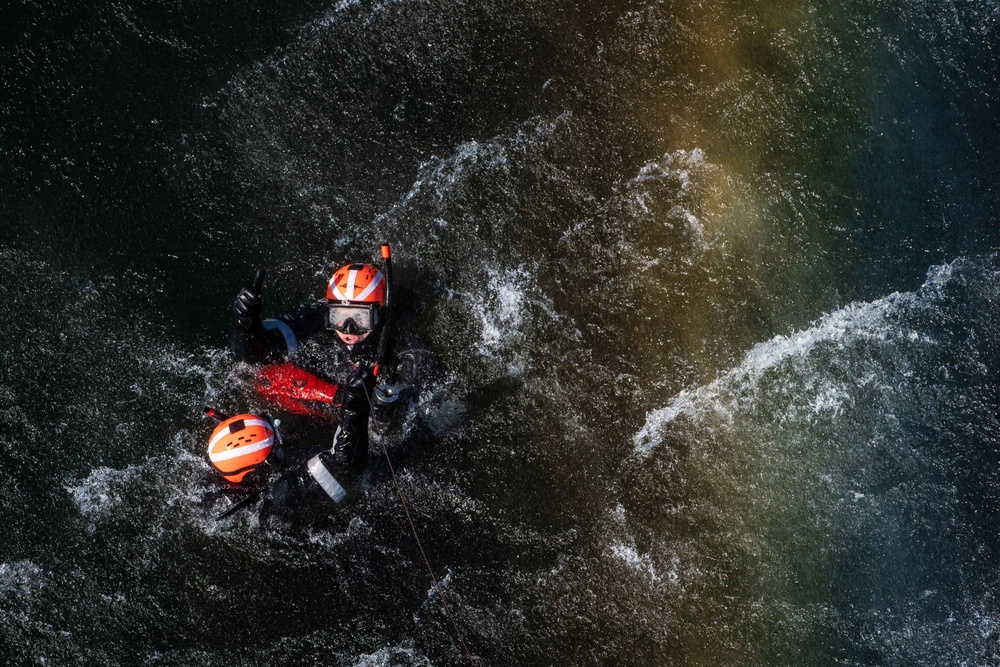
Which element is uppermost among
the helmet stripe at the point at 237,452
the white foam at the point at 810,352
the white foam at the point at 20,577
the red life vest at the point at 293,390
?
the white foam at the point at 810,352

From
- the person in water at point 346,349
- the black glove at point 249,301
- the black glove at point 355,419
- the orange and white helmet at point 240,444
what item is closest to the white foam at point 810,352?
the person in water at point 346,349

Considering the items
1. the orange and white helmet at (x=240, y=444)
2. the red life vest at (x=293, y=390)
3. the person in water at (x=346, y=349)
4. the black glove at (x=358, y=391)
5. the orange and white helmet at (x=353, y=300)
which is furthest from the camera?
the red life vest at (x=293, y=390)

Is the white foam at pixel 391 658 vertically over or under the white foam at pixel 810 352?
under

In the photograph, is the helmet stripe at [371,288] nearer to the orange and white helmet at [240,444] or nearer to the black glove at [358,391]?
the black glove at [358,391]

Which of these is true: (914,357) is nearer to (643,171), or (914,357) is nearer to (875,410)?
(875,410)

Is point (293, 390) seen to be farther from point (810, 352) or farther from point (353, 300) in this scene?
point (810, 352)

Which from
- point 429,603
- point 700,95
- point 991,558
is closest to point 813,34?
point 700,95

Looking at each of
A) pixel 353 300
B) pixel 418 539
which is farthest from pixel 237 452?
pixel 418 539
